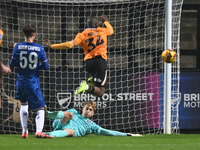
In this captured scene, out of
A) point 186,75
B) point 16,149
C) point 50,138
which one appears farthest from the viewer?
point 186,75

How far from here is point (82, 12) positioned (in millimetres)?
8055

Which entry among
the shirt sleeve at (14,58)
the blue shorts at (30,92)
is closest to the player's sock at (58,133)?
the blue shorts at (30,92)

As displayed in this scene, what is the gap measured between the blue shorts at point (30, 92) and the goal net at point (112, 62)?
207cm

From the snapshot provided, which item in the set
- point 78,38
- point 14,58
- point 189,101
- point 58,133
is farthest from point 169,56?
point 14,58

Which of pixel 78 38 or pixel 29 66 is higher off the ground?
pixel 78 38

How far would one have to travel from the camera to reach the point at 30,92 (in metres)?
5.52

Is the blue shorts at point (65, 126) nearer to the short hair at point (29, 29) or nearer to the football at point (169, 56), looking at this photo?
the short hair at point (29, 29)

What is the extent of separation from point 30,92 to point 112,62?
283 cm

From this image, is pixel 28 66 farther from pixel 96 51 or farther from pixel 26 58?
pixel 96 51

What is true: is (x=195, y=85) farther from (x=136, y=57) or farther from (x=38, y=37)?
(x=38, y=37)

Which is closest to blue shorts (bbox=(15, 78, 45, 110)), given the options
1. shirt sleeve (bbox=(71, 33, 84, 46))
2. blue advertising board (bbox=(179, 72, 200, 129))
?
shirt sleeve (bbox=(71, 33, 84, 46))

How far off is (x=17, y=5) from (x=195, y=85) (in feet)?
12.2

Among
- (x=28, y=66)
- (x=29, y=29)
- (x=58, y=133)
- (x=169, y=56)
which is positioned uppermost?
(x=29, y=29)

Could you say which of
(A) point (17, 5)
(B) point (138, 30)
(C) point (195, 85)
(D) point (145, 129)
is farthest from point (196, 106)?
(A) point (17, 5)
